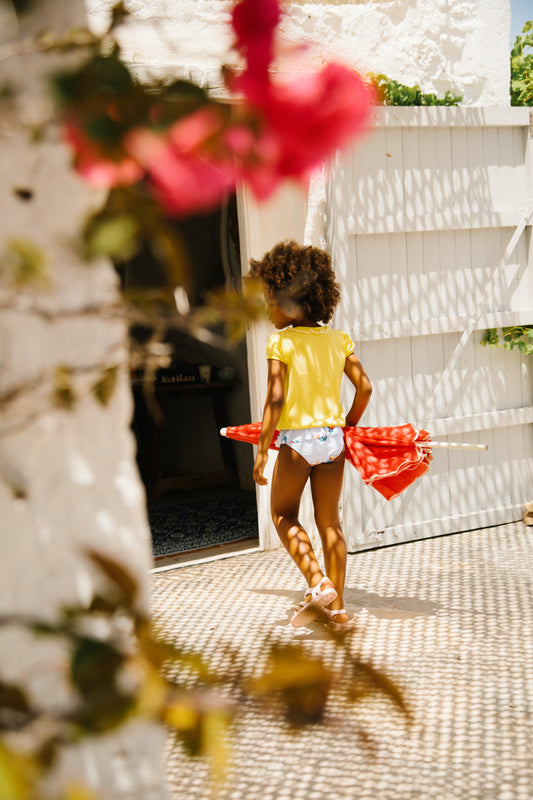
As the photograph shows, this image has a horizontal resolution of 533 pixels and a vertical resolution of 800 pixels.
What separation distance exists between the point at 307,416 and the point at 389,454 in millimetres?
440

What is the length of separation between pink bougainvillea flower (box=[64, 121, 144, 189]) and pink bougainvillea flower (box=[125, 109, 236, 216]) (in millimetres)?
10

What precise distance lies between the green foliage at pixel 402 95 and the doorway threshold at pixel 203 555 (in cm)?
267

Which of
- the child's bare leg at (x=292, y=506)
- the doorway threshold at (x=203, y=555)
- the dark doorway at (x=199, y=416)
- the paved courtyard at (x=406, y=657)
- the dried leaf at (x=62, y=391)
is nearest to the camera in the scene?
the dried leaf at (x=62, y=391)

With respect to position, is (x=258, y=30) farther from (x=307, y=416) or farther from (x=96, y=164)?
(x=307, y=416)

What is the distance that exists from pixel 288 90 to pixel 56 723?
48cm

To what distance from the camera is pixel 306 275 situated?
3.62 metres

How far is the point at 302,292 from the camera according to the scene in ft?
11.7

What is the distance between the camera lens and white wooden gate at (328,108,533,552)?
4.77 metres

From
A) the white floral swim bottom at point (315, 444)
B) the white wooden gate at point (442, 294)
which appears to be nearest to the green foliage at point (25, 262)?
the white floral swim bottom at point (315, 444)

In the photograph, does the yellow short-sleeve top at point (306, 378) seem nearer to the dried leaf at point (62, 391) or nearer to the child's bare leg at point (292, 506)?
the child's bare leg at point (292, 506)

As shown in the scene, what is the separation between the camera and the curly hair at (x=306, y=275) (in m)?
3.67

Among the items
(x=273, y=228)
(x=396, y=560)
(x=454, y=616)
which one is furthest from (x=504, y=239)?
(x=454, y=616)

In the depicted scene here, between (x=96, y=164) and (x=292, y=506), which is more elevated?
(x=96, y=164)

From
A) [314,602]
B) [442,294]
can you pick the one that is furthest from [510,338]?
[314,602]
